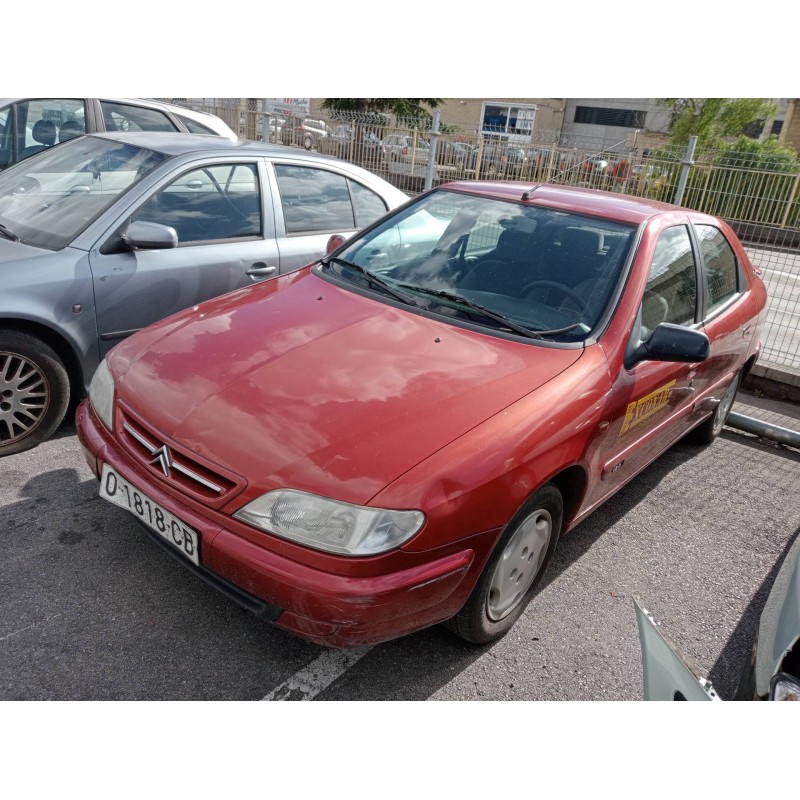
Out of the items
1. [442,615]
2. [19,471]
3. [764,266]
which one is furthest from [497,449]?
[764,266]

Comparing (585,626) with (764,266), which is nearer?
(585,626)

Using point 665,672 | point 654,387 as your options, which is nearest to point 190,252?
point 654,387

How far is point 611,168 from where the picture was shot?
32.8ft

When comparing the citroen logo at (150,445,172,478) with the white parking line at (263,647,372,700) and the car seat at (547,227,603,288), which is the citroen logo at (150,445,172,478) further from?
the car seat at (547,227,603,288)

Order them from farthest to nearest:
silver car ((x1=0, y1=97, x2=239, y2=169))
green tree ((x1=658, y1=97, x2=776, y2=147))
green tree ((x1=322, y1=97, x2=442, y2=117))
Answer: green tree ((x1=658, y1=97, x2=776, y2=147))
green tree ((x1=322, y1=97, x2=442, y2=117))
silver car ((x1=0, y1=97, x2=239, y2=169))

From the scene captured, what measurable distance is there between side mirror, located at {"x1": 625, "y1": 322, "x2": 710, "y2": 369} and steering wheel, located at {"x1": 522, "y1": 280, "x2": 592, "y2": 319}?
27 cm

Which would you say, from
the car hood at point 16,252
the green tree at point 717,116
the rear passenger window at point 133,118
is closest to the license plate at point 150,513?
the car hood at point 16,252

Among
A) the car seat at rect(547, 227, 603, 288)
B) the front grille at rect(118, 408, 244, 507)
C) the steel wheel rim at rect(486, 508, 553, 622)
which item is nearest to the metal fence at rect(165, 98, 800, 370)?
the car seat at rect(547, 227, 603, 288)

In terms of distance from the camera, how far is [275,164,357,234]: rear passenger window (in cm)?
467

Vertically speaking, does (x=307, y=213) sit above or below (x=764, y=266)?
above

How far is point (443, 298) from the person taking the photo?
318 centimetres

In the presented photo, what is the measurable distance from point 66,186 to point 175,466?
2668mm

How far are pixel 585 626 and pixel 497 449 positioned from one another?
106 centimetres

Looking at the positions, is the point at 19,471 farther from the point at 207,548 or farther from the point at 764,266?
the point at 764,266
